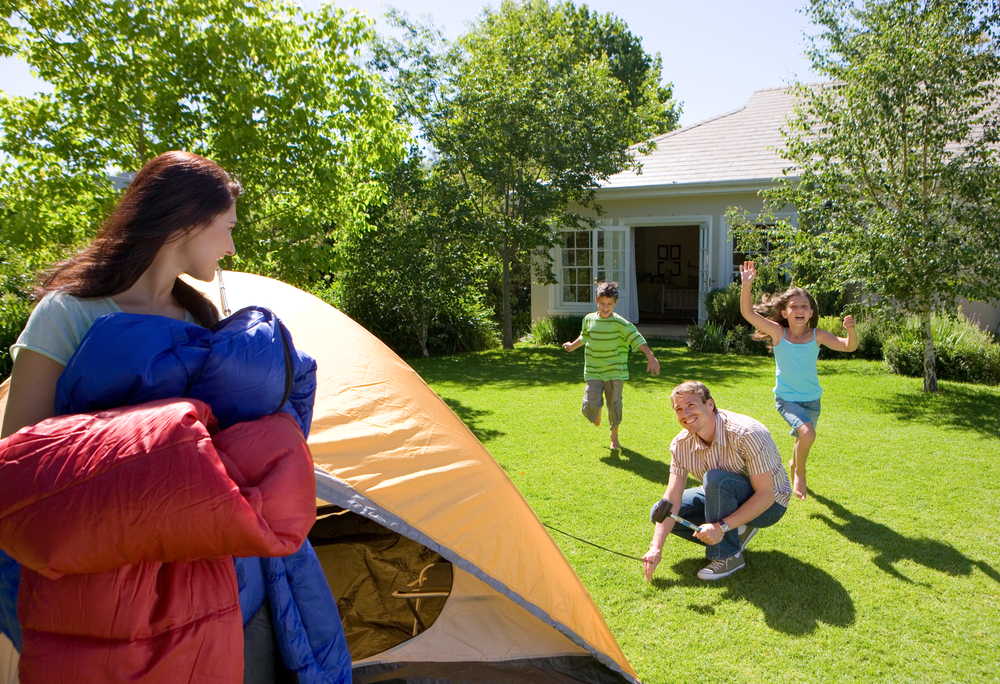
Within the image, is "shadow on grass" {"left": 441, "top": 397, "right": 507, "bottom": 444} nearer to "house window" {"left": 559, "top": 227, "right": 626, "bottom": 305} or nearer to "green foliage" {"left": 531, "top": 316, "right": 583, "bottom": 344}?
"green foliage" {"left": 531, "top": 316, "right": 583, "bottom": 344}

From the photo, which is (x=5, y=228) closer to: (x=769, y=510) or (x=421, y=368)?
(x=421, y=368)

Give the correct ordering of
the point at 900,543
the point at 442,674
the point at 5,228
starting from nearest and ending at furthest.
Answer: the point at 442,674 → the point at 900,543 → the point at 5,228

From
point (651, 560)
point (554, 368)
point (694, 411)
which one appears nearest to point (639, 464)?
point (694, 411)

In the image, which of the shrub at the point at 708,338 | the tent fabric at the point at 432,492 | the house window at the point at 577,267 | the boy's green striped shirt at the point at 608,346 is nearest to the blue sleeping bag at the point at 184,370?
the tent fabric at the point at 432,492

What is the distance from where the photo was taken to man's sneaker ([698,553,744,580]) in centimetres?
391

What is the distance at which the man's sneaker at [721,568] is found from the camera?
391 centimetres

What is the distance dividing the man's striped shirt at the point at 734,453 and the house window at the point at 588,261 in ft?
36.5

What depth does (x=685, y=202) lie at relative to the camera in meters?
14.7

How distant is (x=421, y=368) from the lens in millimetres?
12000

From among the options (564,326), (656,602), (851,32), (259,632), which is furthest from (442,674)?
(564,326)

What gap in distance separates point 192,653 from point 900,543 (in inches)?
167

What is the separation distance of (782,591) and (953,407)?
561 cm

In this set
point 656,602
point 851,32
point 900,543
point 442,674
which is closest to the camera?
point 442,674

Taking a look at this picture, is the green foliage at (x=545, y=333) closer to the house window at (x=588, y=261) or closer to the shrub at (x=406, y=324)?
the house window at (x=588, y=261)
